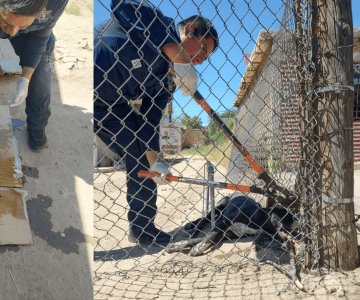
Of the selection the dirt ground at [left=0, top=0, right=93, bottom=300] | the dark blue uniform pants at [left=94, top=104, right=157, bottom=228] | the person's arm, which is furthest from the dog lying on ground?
the person's arm

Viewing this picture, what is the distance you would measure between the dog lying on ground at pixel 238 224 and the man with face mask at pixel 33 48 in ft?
4.07

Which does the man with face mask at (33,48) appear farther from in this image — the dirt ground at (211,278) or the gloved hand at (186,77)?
the dirt ground at (211,278)

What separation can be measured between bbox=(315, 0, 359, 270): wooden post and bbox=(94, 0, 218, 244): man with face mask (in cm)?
63

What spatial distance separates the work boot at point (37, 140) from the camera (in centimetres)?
278

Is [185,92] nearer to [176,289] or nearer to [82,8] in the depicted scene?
[176,289]

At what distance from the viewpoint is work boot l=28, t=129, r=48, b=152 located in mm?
2777

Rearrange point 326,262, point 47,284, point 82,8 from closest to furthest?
1. point 47,284
2. point 326,262
3. point 82,8

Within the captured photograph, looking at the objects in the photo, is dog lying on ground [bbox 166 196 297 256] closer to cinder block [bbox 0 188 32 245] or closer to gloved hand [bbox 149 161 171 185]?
gloved hand [bbox 149 161 171 185]

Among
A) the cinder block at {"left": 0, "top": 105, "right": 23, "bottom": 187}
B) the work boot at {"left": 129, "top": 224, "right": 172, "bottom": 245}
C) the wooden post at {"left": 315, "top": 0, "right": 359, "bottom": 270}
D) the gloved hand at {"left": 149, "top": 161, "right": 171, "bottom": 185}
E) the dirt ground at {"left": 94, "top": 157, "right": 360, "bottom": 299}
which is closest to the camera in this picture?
the dirt ground at {"left": 94, "top": 157, "right": 360, "bottom": 299}

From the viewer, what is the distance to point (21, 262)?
190 cm

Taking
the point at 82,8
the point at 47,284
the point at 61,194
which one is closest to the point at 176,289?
the point at 47,284

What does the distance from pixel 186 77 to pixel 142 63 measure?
345 millimetres

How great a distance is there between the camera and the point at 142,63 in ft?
8.49

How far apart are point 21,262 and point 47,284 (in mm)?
195
